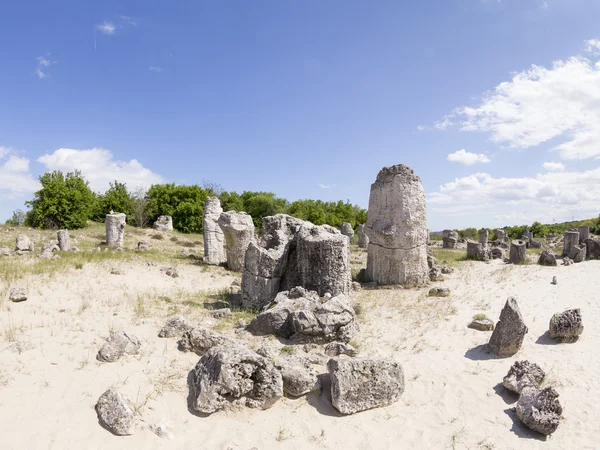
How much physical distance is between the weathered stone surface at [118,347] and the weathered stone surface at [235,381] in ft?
4.08

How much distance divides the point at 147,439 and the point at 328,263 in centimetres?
518

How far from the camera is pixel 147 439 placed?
3.90 meters

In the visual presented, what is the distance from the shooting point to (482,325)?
7352 mm

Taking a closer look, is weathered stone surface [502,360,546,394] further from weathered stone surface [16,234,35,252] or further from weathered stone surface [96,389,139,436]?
weathered stone surface [16,234,35,252]

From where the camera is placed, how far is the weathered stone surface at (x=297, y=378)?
483cm

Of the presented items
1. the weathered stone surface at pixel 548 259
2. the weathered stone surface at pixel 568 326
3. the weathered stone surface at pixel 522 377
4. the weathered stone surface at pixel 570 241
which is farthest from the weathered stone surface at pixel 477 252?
the weathered stone surface at pixel 522 377

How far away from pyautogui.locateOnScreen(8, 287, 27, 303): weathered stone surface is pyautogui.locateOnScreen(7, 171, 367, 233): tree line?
2258cm

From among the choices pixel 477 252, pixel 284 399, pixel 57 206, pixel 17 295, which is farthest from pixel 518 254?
pixel 57 206

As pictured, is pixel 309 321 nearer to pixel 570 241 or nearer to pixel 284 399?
pixel 284 399

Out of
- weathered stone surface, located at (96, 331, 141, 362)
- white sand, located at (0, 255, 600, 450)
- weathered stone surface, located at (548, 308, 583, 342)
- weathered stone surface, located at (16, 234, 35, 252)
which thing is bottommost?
white sand, located at (0, 255, 600, 450)

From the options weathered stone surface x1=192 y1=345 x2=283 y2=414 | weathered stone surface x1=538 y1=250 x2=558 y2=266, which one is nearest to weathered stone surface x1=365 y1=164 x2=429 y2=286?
weathered stone surface x1=538 y1=250 x2=558 y2=266

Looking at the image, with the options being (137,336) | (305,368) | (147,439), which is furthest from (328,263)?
(147,439)

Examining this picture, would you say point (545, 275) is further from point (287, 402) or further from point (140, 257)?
point (140, 257)

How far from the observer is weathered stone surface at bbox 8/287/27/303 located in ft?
24.6
